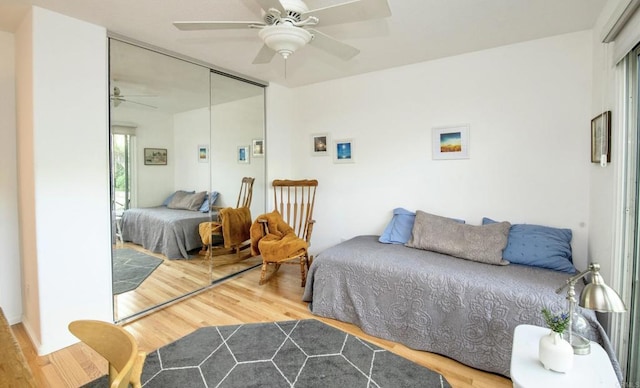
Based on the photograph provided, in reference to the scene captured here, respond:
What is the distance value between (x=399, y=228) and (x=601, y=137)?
1.72 metres

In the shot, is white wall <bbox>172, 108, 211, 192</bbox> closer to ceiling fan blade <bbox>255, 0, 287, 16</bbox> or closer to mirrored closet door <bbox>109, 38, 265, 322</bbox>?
mirrored closet door <bbox>109, 38, 265, 322</bbox>

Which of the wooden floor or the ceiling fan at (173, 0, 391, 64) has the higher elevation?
the ceiling fan at (173, 0, 391, 64)

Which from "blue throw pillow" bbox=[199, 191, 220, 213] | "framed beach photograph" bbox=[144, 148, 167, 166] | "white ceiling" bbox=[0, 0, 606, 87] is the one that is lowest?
"blue throw pillow" bbox=[199, 191, 220, 213]

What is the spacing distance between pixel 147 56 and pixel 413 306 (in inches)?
123

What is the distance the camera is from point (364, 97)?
11.8 feet

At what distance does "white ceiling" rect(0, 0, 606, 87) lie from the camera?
6.74 feet

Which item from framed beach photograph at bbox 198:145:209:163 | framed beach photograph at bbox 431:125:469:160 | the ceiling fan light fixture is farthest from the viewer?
framed beach photograph at bbox 198:145:209:163

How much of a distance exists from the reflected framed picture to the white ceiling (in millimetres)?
975

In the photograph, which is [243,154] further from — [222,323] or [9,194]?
[9,194]

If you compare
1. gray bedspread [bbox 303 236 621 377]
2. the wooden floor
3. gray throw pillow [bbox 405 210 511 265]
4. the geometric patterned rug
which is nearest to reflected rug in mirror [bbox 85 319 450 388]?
the geometric patterned rug

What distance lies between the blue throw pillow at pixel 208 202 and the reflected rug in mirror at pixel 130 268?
66cm

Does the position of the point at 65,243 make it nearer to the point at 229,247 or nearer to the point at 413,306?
the point at 229,247

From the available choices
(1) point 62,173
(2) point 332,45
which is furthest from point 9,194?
(2) point 332,45

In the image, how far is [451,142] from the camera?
3.07m
